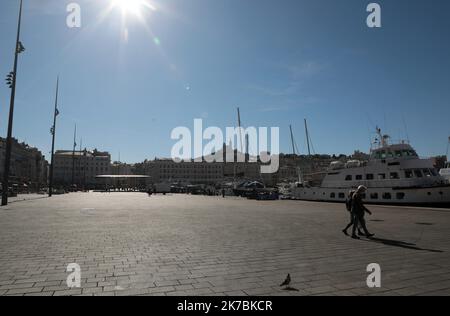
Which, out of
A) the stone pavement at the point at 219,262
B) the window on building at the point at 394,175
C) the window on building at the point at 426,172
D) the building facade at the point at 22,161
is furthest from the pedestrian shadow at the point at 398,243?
the building facade at the point at 22,161

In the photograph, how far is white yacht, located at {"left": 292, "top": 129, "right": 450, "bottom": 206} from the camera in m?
27.8

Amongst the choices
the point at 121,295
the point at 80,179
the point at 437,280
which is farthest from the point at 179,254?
the point at 80,179

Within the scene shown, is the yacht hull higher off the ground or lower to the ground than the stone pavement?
higher

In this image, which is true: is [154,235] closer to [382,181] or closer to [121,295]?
[121,295]

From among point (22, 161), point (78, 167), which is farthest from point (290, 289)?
point (78, 167)

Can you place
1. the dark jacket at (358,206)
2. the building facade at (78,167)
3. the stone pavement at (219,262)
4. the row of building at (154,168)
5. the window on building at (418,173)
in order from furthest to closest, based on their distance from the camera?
1. the building facade at (78,167)
2. the row of building at (154,168)
3. the window on building at (418,173)
4. the dark jacket at (358,206)
5. the stone pavement at (219,262)

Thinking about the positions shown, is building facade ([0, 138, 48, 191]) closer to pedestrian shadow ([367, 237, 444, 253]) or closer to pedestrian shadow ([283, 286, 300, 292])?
pedestrian shadow ([367, 237, 444, 253])

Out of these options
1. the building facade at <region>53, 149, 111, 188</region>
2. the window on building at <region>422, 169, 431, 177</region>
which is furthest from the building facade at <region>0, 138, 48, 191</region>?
the window on building at <region>422, 169, 431, 177</region>

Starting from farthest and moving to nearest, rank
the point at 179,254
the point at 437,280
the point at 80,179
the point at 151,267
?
the point at 80,179
the point at 179,254
the point at 151,267
the point at 437,280

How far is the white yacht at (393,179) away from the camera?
27794 mm

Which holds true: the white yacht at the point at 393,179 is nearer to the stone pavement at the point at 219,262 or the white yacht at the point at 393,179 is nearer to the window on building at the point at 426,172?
the window on building at the point at 426,172

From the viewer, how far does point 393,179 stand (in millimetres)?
30688
